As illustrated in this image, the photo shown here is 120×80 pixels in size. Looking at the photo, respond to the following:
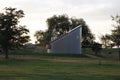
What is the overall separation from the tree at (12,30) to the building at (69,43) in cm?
3151

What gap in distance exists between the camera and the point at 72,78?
23891 millimetres

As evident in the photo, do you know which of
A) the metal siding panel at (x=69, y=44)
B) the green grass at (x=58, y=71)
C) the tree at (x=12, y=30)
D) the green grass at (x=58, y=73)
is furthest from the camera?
the metal siding panel at (x=69, y=44)

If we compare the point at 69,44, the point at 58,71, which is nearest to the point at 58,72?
the point at 58,71

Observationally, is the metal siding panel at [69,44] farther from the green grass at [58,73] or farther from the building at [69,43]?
the green grass at [58,73]

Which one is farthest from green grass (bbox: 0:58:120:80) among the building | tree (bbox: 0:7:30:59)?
the building

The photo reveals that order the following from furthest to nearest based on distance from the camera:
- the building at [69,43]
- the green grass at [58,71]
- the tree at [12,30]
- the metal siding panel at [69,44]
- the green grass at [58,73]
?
the metal siding panel at [69,44] → the building at [69,43] → the tree at [12,30] → the green grass at [58,71] → the green grass at [58,73]

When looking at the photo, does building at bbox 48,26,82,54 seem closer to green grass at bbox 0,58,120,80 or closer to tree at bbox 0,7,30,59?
tree at bbox 0,7,30,59

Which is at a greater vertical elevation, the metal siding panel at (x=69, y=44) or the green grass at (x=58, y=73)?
the metal siding panel at (x=69, y=44)

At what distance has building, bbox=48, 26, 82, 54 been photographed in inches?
3602

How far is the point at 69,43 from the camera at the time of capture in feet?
305

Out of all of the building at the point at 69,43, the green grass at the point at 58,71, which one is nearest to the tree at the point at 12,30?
the green grass at the point at 58,71

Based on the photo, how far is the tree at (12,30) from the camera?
6022cm

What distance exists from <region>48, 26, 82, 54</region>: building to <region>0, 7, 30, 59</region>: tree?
31515 millimetres

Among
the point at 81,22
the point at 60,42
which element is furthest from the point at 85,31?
the point at 60,42
